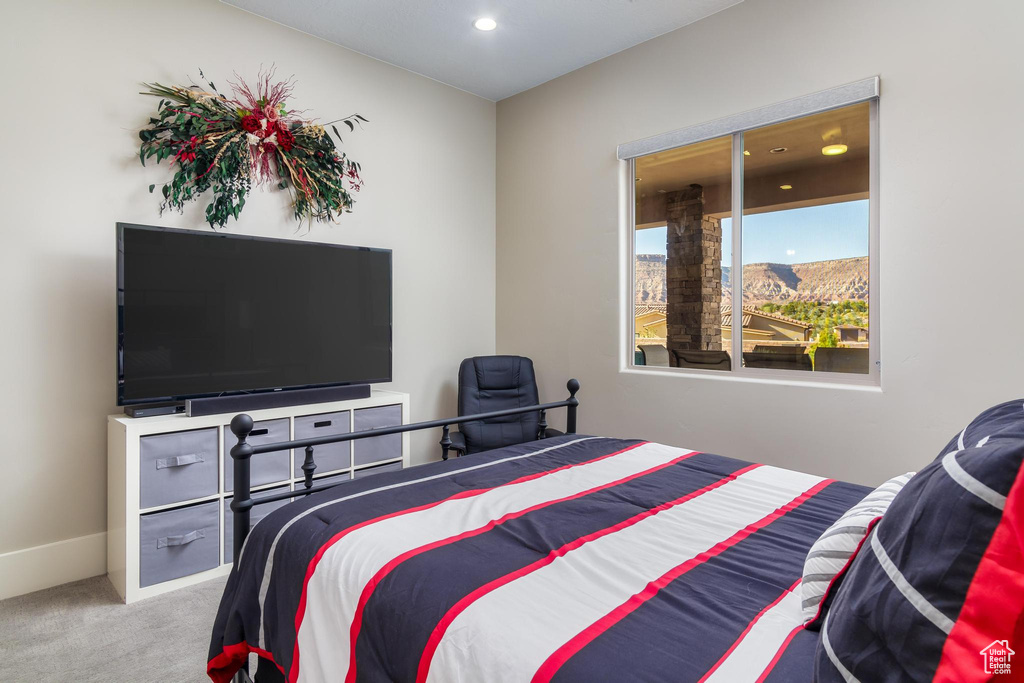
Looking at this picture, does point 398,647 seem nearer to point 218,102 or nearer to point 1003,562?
point 1003,562

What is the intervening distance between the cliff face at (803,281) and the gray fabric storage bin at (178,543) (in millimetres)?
2933

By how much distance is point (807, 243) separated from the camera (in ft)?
9.57

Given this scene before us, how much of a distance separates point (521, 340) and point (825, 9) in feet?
8.64

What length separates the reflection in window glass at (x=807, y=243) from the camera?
108 inches

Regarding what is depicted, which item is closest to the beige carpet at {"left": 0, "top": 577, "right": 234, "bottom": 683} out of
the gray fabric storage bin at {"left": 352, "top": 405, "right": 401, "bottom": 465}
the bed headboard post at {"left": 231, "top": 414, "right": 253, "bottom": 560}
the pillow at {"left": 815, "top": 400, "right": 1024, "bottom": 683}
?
the bed headboard post at {"left": 231, "top": 414, "right": 253, "bottom": 560}

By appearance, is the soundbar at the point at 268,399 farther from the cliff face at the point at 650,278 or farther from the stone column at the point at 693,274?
the stone column at the point at 693,274

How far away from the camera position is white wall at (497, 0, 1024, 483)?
2287mm

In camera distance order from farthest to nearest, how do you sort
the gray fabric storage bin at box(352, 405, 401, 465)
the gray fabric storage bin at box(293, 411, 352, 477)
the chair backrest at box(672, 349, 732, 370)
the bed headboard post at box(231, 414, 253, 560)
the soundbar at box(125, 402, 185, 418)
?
the chair backrest at box(672, 349, 732, 370)
the gray fabric storage bin at box(352, 405, 401, 465)
the gray fabric storage bin at box(293, 411, 352, 477)
the soundbar at box(125, 402, 185, 418)
the bed headboard post at box(231, 414, 253, 560)

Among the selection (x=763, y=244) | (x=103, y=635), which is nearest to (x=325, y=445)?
(x=103, y=635)

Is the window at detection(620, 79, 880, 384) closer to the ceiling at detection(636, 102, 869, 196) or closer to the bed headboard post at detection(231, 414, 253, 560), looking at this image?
the ceiling at detection(636, 102, 869, 196)

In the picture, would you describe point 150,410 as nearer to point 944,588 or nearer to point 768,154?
point 944,588

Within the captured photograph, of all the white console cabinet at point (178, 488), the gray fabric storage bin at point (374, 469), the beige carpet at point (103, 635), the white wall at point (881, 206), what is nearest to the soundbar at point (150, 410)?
the white console cabinet at point (178, 488)

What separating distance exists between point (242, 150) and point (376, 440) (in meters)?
1.72

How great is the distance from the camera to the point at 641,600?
1018 millimetres
